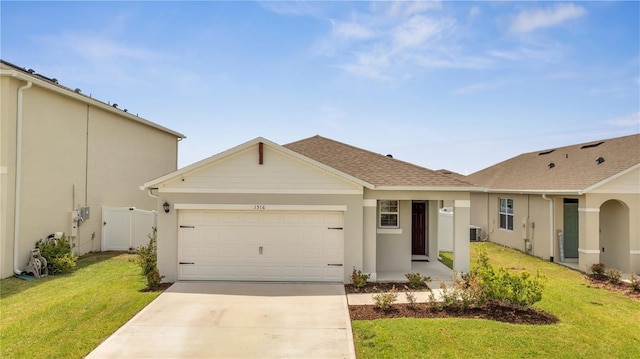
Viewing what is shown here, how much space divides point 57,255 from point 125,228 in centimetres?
384

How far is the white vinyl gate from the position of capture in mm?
15594

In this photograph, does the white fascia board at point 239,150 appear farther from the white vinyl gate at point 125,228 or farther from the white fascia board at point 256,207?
the white vinyl gate at point 125,228

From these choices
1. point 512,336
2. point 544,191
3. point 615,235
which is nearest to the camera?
point 512,336

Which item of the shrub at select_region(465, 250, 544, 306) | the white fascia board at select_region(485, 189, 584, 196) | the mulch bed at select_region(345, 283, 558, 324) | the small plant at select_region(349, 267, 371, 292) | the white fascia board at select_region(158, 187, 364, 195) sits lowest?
the mulch bed at select_region(345, 283, 558, 324)

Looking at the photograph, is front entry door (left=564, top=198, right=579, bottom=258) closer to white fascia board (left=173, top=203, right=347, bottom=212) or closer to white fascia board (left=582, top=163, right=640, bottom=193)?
white fascia board (left=582, top=163, right=640, bottom=193)

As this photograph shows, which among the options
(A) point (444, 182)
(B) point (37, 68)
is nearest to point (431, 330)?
(A) point (444, 182)

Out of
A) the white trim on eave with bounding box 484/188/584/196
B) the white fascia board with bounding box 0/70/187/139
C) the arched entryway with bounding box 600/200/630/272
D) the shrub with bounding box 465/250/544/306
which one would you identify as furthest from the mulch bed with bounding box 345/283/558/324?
the white fascia board with bounding box 0/70/187/139

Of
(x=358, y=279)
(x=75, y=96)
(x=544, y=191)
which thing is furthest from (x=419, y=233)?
(x=75, y=96)

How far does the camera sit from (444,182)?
1135 cm

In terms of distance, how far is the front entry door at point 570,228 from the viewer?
574 inches

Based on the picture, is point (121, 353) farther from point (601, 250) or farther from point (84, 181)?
point (601, 250)

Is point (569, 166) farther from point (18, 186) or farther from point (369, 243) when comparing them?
point (18, 186)

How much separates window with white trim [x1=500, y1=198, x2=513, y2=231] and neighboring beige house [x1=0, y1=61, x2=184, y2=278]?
19.0 m

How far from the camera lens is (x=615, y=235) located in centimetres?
1338
